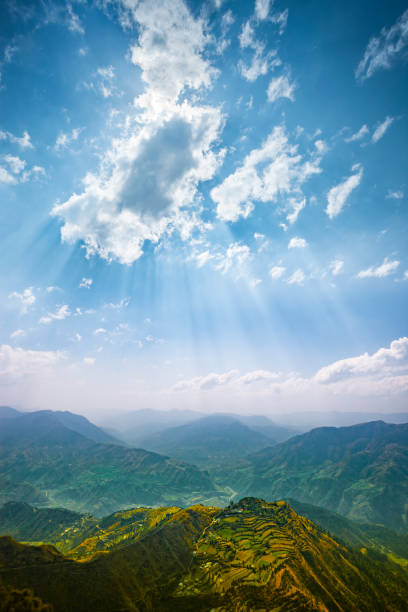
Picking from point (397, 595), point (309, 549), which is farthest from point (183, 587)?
point (397, 595)

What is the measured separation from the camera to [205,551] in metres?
91.1

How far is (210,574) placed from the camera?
7688cm

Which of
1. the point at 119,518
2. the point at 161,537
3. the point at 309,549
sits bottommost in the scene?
the point at 119,518

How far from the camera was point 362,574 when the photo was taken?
325 feet

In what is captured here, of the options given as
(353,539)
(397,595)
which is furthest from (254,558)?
(353,539)

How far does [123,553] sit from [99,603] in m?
20.9

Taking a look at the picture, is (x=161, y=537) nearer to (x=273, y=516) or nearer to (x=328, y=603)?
(x=328, y=603)

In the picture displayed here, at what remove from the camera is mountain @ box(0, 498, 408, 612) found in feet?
206

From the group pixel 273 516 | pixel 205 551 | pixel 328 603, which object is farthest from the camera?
pixel 273 516

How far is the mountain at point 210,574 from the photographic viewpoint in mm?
62750

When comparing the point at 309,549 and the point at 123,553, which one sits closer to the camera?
the point at 123,553

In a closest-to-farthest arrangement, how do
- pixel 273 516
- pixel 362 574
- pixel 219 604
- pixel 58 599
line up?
pixel 58 599
pixel 219 604
pixel 362 574
pixel 273 516

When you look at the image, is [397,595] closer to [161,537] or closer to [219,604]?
[219,604]

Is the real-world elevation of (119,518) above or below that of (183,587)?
below
